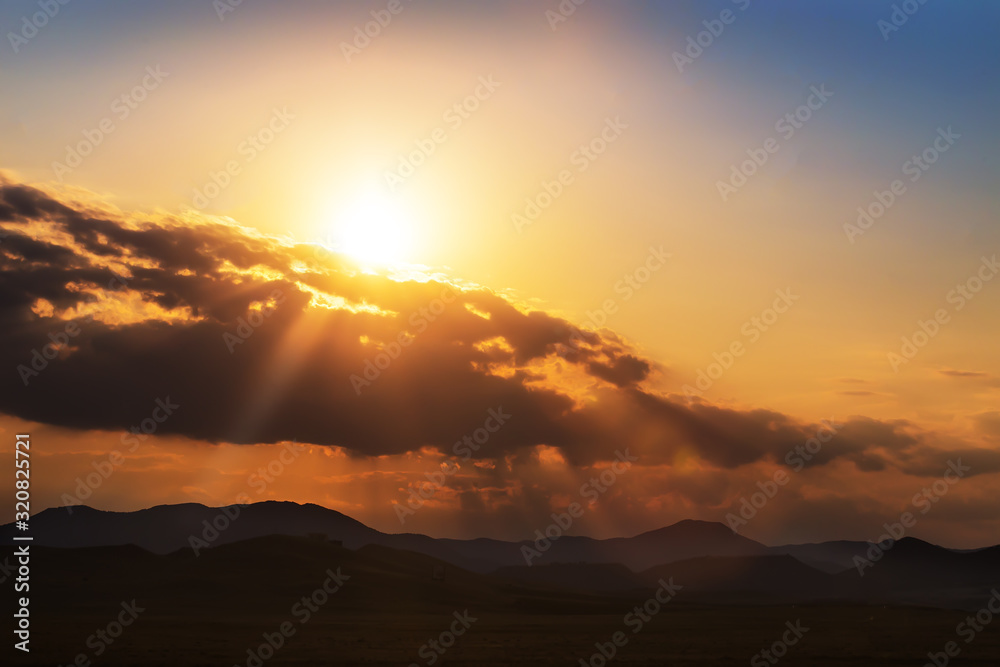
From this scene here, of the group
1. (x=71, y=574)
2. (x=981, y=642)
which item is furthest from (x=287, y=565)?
(x=981, y=642)

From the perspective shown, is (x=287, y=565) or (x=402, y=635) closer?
(x=402, y=635)

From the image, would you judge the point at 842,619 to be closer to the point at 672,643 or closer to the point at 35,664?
the point at 672,643

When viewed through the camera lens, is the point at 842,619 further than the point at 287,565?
No

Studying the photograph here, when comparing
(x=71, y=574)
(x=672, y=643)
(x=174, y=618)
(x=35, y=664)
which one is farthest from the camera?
(x=71, y=574)

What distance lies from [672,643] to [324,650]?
25607mm

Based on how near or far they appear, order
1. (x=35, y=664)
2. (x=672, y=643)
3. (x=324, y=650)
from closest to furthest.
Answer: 1. (x=35, y=664)
2. (x=324, y=650)
3. (x=672, y=643)

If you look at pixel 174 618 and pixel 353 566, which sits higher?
pixel 353 566

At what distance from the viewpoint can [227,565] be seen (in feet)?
392

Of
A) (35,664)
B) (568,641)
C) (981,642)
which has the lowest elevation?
(35,664)

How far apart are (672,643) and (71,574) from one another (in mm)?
86077

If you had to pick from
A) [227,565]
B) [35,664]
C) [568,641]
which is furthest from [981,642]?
[227,565]

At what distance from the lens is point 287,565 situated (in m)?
121

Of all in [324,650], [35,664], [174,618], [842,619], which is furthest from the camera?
[842,619]

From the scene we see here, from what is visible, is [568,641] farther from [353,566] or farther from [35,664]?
[353,566]
